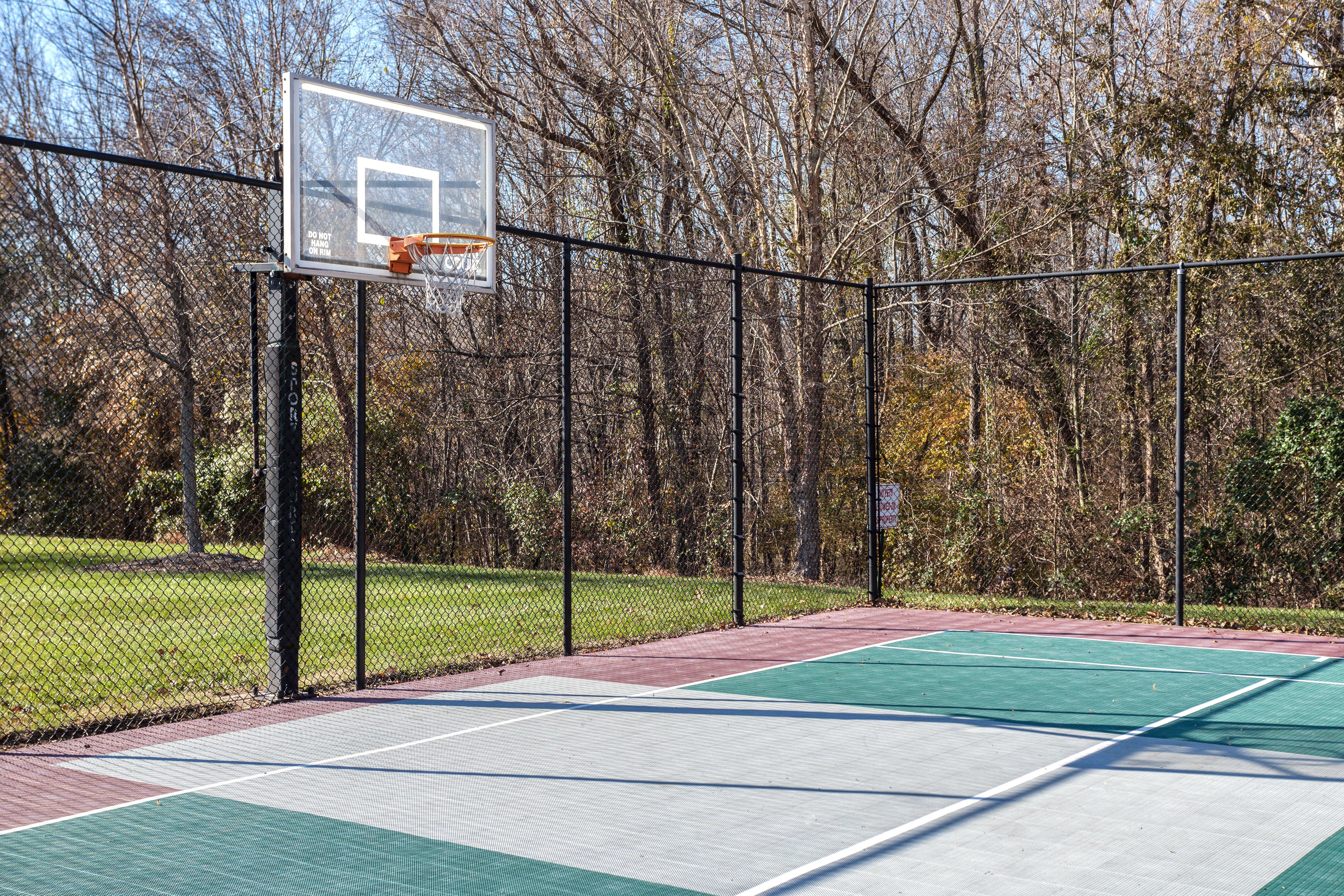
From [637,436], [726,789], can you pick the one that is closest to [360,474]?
[726,789]

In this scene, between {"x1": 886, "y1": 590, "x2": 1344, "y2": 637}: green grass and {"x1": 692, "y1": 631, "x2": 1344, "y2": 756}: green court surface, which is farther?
{"x1": 886, "y1": 590, "x2": 1344, "y2": 637}: green grass

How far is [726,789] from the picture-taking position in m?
5.39

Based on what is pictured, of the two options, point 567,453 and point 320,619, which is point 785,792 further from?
point 320,619

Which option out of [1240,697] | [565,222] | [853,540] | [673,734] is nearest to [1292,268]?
[853,540]

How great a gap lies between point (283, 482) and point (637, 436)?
911cm

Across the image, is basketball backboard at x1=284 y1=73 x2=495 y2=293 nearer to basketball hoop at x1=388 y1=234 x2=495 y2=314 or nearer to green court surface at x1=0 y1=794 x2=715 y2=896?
basketball hoop at x1=388 y1=234 x2=495 y2=314

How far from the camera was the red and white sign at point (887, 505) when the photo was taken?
11602mm

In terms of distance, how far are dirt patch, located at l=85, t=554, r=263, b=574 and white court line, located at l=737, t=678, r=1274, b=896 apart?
31.2ft

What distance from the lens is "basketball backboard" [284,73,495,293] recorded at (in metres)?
6.99

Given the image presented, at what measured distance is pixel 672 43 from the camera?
15.1 meters

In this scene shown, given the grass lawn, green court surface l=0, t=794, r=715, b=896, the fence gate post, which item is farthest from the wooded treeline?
green court surface l=0, t=794, r=715, b=896

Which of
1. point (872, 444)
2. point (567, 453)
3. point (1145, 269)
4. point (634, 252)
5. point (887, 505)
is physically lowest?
point (887, 505)

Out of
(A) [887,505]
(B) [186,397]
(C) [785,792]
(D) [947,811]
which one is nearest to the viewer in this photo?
(D) [947,811]

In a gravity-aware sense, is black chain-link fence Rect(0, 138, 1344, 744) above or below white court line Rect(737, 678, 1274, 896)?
above
